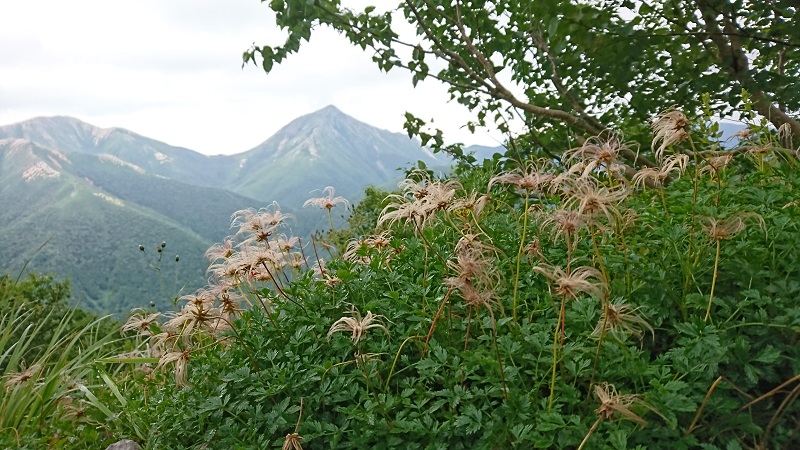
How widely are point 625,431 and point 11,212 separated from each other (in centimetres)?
13207

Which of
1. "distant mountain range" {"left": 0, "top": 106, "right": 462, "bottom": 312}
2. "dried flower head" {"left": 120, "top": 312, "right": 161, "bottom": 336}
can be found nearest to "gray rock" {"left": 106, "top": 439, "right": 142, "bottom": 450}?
"dried flower head" {"left": 120, "top": 312, "right": 161, "bottom": 336}

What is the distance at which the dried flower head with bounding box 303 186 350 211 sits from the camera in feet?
11.7

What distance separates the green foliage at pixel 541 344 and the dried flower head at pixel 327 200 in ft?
1.86

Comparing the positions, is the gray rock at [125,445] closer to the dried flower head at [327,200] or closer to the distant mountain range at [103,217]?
the dried flower head at [327,200]

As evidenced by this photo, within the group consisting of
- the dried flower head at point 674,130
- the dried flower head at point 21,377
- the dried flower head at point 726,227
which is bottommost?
the dried flower head at point 21,377

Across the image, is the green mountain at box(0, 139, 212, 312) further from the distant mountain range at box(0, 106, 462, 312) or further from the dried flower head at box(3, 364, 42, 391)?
the dried flower head at box(3, 364, 42, 391)

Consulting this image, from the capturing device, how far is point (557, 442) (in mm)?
2018

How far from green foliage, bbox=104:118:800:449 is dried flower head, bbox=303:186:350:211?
1.86 feet

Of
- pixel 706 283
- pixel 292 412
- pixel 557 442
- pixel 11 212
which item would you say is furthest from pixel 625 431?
pixel 11 212

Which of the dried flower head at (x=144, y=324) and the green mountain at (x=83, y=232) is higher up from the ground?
the dried flower head at (x=144, y=324)

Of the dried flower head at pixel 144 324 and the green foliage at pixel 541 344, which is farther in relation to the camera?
the dried flower head at pixel 144 324

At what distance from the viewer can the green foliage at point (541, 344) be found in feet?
6.71

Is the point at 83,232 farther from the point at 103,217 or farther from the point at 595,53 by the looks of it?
the point at 595,53

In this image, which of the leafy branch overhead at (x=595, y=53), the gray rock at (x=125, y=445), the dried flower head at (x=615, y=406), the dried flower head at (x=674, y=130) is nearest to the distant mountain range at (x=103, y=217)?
the leafy branch overhead at (x=595, y=53)
